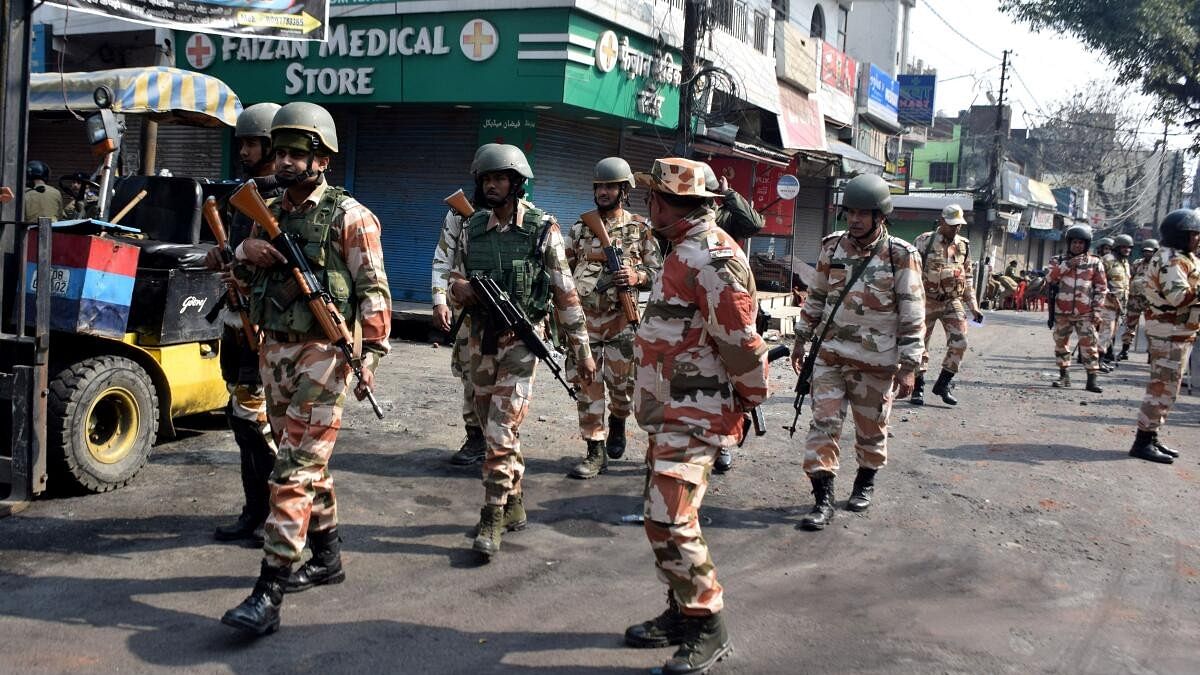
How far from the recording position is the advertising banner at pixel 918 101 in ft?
109

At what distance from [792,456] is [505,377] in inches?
125

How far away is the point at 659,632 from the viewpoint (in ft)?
12.3

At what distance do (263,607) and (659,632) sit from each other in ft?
4.86

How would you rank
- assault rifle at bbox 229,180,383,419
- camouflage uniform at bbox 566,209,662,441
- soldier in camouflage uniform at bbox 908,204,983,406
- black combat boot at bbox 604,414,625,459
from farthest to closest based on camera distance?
1. soldier in camouflage uniform at bbox 908,204,983,406
2. black combat boot at bbox 604,414,625,459
3. camouflage uniform at bbox 566,209,662,441
4. assault rifle at bbox 229,180,383,419

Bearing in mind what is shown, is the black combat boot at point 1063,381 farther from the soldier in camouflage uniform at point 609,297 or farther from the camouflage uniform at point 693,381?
the camouflage uniform at point 693,381

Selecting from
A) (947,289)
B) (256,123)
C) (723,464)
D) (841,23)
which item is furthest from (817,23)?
(256,123)

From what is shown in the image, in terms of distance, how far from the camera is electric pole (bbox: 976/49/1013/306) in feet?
105

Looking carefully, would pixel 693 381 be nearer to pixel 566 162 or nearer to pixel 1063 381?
pixel 1063 381

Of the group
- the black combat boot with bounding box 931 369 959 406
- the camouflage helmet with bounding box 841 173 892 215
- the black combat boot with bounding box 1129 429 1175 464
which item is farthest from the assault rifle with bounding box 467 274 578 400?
the black combat boot with bounding box 931 369 959 406

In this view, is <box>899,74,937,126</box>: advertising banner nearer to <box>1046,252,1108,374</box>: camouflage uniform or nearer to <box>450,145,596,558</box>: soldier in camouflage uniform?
<box>1046,252,1108,374</box>: camouflage uniform

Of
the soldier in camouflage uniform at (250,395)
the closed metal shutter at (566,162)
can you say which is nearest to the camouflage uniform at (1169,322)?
the soldier in camouflage uniform at (250,395)

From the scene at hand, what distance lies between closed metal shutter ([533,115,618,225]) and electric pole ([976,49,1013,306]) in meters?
20.0

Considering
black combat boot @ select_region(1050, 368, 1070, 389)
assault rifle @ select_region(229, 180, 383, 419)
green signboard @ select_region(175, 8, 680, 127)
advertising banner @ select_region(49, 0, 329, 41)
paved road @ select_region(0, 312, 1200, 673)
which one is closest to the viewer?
paved road @ select_region(0, 312, 1200, 673)

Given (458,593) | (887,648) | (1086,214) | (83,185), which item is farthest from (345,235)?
(1086,214)
